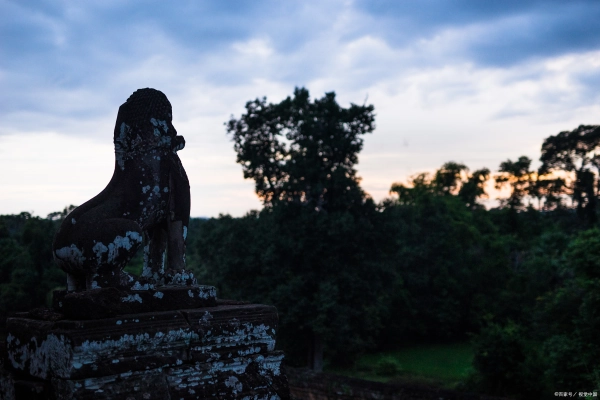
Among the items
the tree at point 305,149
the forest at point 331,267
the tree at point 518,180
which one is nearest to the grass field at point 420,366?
the forest at point 331,267

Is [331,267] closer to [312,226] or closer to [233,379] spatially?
[312,226]

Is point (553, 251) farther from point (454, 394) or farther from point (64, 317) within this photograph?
point (64, 317)

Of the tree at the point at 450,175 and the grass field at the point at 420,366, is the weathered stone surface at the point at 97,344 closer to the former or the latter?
the grass field at the point at 420,366

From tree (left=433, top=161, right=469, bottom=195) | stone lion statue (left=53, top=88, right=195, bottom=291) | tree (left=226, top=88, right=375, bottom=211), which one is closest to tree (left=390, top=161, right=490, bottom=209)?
tree (left=433, top=161, right=469, bottom=195)

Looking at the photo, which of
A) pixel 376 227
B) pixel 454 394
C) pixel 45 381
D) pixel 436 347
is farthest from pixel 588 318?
pixel 436 347

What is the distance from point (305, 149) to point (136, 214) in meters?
17.8

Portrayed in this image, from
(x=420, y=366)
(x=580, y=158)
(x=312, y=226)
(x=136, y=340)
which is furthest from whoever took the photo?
(x=580, y=158)

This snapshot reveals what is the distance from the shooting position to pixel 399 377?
67.4 ft

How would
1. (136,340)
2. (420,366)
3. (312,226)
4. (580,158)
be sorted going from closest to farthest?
1. (136,340)
2. (312,226)
3. (420,366)
4. (580,158)

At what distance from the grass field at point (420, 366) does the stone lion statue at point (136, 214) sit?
52.1 ft

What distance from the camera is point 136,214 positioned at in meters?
3.88

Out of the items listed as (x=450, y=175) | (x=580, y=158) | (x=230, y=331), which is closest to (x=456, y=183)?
(x=450, y=175)

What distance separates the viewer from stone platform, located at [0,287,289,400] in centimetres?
316

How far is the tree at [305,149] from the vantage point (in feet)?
68.0
